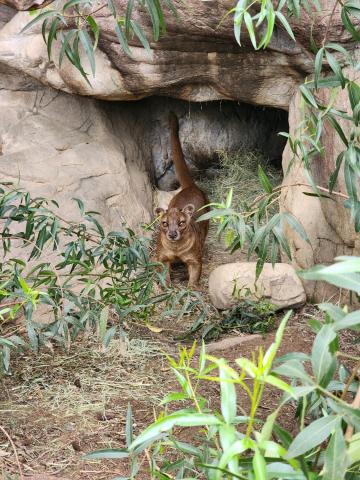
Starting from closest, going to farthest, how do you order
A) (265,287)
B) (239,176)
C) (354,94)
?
(354,94)
(265,287)
(239,176)

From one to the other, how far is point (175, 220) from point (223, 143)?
1.80m

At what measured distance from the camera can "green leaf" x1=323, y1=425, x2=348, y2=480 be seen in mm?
1479

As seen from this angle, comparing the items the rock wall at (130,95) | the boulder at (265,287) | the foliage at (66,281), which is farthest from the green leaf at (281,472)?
Result: the boulder at (265,287)

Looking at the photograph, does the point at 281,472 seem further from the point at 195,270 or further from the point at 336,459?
the point at 195,270

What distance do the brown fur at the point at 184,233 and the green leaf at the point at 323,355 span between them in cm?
521

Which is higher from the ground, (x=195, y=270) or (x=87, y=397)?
(x=87, y=397)

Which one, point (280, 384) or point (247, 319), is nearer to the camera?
point (280, 384)

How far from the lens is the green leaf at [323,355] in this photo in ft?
5.05

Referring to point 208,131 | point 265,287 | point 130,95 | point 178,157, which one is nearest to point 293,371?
point 265,287

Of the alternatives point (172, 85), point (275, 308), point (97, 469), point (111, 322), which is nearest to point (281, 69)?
point (172, 85)

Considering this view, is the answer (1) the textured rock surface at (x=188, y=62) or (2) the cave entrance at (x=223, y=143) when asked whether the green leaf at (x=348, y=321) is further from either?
(2) the cave entrance at (x=223, y=143)

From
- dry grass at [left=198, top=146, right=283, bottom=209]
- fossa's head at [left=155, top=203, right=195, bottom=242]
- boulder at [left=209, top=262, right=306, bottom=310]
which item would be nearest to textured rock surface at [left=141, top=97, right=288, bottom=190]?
dry grass at [left=198, top=146, right=283, bottom=209]

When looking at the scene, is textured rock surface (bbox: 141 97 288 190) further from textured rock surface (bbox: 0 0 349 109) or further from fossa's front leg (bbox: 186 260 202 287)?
textured rock surface (bbox: 0 0 349 109)

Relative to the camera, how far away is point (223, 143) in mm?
8500
